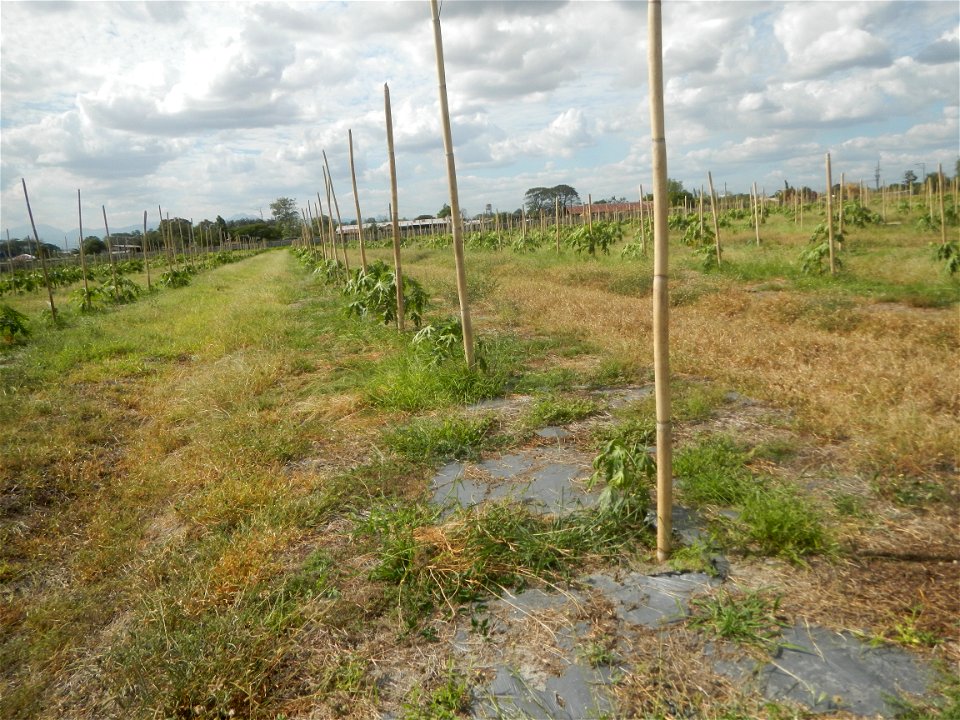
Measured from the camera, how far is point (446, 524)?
3152 mm

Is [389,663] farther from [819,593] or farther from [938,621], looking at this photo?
[938,621]

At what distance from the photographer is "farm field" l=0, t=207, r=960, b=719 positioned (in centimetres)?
227

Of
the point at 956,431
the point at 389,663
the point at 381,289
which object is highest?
the point at 381,289

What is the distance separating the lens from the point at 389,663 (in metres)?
2.36

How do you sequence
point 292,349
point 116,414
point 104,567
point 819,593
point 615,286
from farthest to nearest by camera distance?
1. point 615,286
2. point 292,349
3. point 116,414
4. point 104,567
5. point 819,593

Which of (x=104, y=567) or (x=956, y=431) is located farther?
(x=956, y=431)

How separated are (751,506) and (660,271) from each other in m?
1.22

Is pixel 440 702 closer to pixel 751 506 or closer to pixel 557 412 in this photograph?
pixel 751 506

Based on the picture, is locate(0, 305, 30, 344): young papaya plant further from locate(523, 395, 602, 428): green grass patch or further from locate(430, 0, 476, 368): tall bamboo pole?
locate(523, 395, 602, 428): green grass patch

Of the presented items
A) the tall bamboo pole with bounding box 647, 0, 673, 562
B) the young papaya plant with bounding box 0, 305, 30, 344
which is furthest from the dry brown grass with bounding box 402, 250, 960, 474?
the young papaya plant with bounding box 0, 305, 30, 344

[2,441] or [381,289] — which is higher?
[381,289]

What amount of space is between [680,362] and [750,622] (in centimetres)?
373

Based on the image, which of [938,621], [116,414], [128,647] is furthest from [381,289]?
[938,621]

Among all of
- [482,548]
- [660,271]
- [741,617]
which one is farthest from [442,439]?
[741,617]
